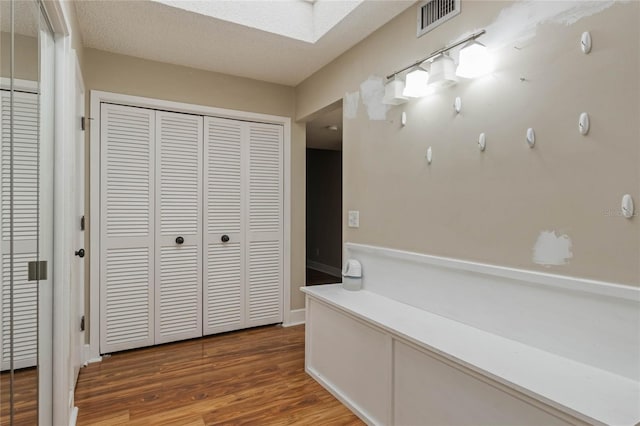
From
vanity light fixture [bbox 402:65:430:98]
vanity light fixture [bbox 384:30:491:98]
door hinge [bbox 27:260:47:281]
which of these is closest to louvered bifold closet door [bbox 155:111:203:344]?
door hinge [bbox 27:260:47:281]

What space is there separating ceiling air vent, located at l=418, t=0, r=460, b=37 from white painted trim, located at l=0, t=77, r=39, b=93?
1960 millimetres

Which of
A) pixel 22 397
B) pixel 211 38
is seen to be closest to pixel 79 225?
pixel 22 397

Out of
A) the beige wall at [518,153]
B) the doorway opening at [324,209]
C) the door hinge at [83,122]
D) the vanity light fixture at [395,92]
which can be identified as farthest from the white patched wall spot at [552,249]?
the doorway opening at [324,209]

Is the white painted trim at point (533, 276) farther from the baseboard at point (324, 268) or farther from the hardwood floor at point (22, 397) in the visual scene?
the baseboard at point (324, 268)

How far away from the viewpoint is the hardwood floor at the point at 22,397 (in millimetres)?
1050

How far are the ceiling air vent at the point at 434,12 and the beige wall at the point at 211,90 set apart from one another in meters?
1.79

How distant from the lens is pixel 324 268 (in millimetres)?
6746

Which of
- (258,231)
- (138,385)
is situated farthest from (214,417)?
(258,231)

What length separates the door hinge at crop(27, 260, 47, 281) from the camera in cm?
134

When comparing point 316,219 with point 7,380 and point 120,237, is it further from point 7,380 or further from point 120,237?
point 7,380

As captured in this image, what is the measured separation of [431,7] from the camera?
82.7 inches

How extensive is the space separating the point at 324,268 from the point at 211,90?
13.8ft

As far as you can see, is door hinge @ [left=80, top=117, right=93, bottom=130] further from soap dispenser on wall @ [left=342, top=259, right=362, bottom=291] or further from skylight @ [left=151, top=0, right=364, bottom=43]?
soap dispenser on wall @ [left=342, top=259, right=362, bottom=291]

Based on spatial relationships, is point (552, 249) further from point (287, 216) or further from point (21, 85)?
point (287, 216)
